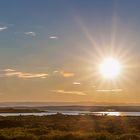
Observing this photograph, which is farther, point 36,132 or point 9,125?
point 9,125

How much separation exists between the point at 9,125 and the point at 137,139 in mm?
26350

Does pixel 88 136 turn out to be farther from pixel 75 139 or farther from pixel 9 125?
pixel 9 125

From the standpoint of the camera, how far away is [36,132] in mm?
43281

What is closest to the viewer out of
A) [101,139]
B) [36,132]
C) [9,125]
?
[101,139]

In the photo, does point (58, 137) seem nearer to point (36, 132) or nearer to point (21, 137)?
point (21, 137)

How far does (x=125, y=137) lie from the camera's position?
36094 mm

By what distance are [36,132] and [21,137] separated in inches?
270

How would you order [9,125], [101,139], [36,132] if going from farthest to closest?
1. [9,125]
2. [36,132]
3. [101,139]

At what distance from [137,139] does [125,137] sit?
41.1 inches

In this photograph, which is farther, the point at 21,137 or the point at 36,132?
the point at 36,132

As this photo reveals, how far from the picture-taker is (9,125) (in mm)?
58031

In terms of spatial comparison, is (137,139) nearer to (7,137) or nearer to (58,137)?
(58,137)

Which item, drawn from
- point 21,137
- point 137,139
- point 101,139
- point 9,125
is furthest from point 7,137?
point 9,125

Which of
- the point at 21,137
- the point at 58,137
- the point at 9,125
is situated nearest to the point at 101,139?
the point at 58,137
